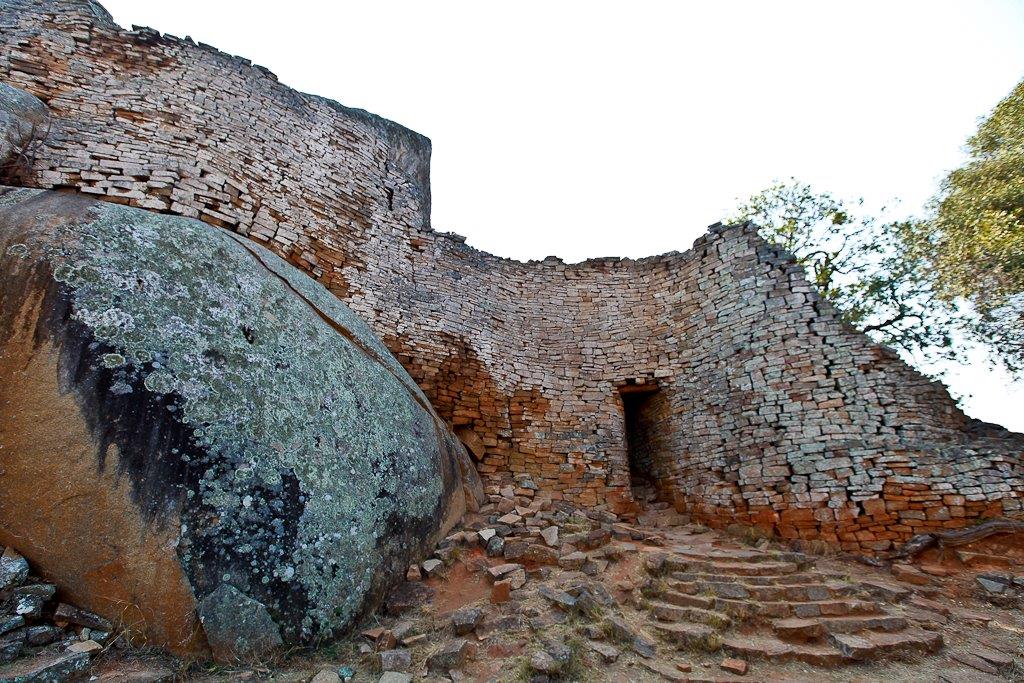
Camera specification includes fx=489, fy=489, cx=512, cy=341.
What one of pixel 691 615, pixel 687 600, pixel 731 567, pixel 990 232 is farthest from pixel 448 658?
pixel 990 232

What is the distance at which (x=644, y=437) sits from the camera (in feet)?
29.8

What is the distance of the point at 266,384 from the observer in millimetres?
4484

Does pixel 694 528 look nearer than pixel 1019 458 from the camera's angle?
No

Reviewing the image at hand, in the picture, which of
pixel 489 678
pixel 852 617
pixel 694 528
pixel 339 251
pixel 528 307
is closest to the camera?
pixel 489 678

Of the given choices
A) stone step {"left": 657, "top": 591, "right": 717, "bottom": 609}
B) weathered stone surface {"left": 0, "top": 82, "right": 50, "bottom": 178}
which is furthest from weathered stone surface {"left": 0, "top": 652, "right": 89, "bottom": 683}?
weathered stone surface {"left": 0, "top": 82, "right": 50, "bottom": 178}

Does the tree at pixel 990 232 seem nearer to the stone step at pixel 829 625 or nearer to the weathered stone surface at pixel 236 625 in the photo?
the stone step at pixel 829 625

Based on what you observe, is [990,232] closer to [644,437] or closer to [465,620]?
[644,437]

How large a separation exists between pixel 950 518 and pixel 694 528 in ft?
9.88

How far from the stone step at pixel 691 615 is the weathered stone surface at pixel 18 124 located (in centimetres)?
894

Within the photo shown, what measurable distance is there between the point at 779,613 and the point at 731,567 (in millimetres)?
866

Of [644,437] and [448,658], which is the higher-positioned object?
[644,437]

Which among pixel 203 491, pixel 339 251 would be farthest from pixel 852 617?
pixel 339 251

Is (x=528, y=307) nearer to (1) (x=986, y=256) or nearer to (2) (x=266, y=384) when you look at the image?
(2) (x=266, y=384)

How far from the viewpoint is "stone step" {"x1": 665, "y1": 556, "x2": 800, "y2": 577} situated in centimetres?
542
